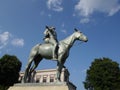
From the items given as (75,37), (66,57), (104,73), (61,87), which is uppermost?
(104,73)

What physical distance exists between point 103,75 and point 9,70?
56.7 ft

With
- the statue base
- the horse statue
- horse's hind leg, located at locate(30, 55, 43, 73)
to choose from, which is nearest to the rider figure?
the horse statue

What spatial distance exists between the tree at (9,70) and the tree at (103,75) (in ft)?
44.4

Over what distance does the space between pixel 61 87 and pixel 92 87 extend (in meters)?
38.7

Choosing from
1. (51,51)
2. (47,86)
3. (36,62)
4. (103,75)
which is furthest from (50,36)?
(103,75)

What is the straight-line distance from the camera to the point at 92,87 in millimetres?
50125

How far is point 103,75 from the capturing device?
163 ft

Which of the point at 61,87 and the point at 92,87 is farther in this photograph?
the point at 92,87

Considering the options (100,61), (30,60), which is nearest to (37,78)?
(100,61)

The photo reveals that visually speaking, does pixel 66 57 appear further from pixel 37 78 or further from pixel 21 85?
pixel 37 78

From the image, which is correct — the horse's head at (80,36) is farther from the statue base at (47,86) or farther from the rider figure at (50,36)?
the statue base at (47,86)

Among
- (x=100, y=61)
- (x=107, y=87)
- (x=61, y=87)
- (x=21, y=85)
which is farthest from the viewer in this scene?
(x=100, y=61)

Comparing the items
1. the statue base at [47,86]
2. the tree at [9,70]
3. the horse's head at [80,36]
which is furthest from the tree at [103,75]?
the statue base at [47,86]

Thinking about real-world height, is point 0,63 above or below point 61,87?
above
